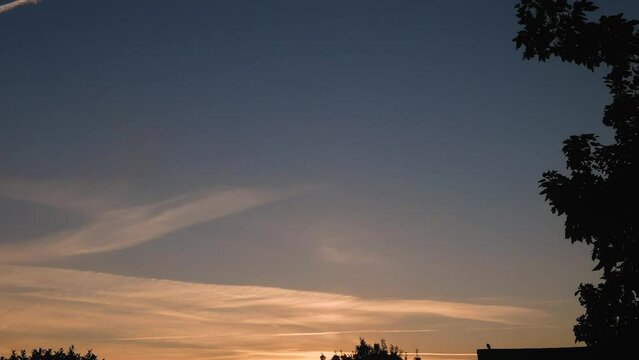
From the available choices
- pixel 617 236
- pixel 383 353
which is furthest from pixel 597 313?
pixel 383 353

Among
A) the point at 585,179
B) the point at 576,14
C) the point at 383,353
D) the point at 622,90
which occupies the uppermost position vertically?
the point at 576,14

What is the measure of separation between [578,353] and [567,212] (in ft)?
53.5

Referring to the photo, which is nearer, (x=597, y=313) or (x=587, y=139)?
(x=587, y=139)

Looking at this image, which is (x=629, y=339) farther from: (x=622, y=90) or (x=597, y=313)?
(x=622, y=90)

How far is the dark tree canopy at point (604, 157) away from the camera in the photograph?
1425 cm

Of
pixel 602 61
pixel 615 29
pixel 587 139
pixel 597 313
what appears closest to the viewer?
pixel 615 29

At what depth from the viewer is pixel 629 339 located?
16609 mm

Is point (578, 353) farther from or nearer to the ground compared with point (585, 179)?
nearer to the ground

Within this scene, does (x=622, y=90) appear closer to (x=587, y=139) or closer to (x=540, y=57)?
(x=587, y=139)

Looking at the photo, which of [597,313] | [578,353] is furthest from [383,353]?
[597,313]

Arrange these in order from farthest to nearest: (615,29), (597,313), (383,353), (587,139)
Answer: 1. (383,353)
2. (597,313)
3. (587,139)
4. (615,29)

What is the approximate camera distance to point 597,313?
57.3ft

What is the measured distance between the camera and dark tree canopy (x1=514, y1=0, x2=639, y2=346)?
1425 cm

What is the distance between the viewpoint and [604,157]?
15594 millimetres
